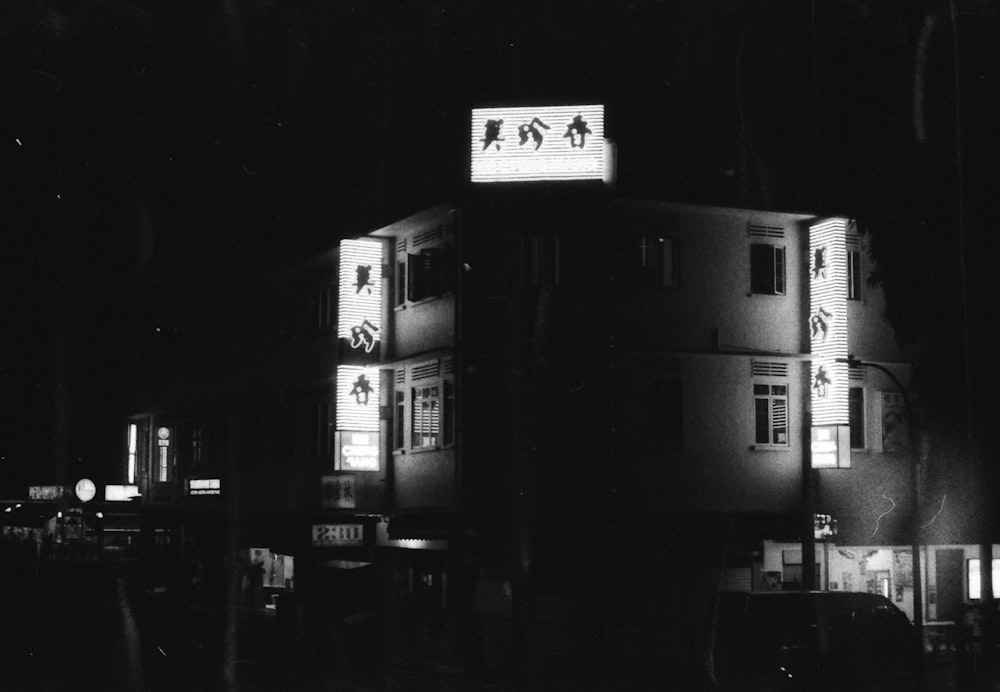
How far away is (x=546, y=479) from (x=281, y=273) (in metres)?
15.7

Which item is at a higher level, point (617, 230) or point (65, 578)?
point (617, 230)

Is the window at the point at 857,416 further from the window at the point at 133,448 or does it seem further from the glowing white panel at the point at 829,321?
the window at the point at 133,448

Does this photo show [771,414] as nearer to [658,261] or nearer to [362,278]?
[658,261]

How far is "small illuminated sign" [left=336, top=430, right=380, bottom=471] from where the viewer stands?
98.4ft

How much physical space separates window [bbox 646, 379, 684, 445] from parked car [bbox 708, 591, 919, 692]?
10409 mm

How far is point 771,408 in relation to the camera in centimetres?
2873

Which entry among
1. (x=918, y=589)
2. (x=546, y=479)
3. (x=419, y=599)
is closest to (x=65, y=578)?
(x=419, y=599)

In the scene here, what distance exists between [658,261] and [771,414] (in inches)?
178

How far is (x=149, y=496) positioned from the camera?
166 feet

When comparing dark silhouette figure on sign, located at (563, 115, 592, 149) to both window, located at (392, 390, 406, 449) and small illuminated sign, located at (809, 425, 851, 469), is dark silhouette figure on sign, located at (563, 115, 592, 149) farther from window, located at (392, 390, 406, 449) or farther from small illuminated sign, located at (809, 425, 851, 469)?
small illuminated sign, located at (809, 425, 851, 469)

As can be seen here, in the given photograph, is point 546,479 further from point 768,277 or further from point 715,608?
point 715,608

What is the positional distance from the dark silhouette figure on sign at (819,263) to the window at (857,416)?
3239 mm

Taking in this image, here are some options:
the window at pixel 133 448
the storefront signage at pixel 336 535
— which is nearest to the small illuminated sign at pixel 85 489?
the window at pixel 133 448

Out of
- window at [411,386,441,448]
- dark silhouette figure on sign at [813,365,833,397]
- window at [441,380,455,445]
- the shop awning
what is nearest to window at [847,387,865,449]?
dark silhouette figure on sign at [813,365,833,397]
